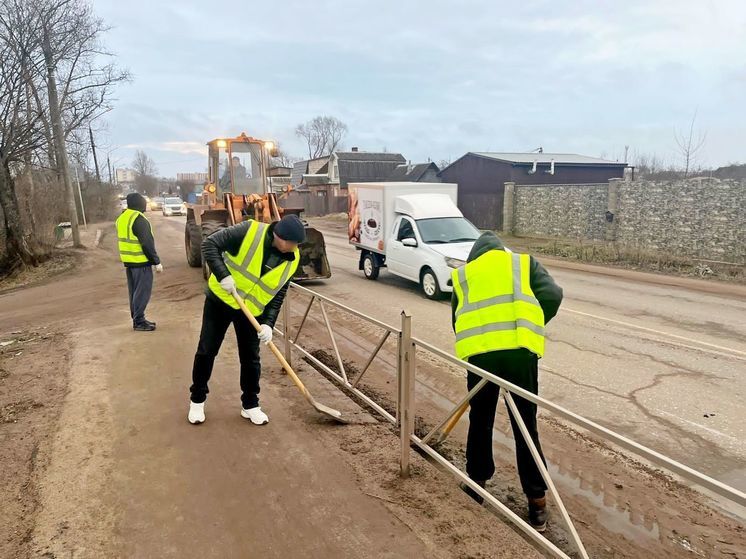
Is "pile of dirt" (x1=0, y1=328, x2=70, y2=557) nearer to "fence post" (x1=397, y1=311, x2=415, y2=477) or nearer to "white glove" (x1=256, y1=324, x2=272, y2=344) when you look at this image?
"white glove" (x1=256, y1=324, x2=272, y2=344)

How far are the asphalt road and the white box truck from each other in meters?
0.51

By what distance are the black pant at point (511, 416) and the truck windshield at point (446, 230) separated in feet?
22.7

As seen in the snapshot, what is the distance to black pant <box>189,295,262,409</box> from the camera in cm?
416

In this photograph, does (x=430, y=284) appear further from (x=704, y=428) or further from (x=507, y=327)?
(x=507, y=327)

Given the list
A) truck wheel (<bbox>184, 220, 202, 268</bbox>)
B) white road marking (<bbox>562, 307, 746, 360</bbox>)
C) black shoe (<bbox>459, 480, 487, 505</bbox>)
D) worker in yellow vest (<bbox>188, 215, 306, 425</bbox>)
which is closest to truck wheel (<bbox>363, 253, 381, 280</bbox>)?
truck wheel (<bbox>184, 220, 202, 268</bbox>)

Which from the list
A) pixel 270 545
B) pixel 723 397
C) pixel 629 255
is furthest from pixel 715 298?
pixel 270 545

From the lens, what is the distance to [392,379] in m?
5.40

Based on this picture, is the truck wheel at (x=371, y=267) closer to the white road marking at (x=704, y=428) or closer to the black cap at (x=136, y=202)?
the black cap at (x=136, y=202)

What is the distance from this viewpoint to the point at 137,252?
7.00m

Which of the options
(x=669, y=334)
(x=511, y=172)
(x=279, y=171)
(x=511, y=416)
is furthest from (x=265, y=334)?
(x=511, y=172)

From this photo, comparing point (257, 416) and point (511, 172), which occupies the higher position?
point (511, 172)

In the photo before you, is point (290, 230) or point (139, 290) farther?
point (139, 290)

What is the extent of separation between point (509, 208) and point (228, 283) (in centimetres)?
2043

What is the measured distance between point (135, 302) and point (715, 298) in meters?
10.6
